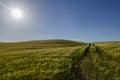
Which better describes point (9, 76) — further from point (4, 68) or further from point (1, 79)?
point (4, 68)

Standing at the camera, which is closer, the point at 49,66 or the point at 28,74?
the point at 28,74

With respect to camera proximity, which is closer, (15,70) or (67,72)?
(67,72)

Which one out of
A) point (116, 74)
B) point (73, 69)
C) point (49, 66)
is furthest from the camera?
point (49, 66)

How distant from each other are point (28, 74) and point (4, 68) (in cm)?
671

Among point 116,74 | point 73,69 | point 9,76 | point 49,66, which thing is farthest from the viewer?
point 49,66

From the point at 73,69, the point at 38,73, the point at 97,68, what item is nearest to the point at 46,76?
the point at 38,73

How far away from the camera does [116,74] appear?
2308cm

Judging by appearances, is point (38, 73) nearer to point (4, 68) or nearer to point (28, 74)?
point (28, 74)

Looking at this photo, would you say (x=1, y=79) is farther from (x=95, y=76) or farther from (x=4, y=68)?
(x=95, y=76)

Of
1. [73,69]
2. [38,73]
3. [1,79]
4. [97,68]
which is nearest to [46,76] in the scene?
[38,73]

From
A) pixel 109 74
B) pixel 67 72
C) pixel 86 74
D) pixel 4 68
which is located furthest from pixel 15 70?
pixel 109 74

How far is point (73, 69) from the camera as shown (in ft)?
88.4

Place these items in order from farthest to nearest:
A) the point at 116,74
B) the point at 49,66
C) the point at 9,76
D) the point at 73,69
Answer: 1. the point at 49,66
2. the point at 73,69
3. the point at 9,76
4. the point at 116,74

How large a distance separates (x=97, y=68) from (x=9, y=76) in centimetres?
1419
